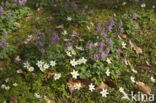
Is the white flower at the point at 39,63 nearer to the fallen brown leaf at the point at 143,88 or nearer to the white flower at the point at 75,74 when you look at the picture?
the white flower at the point at 75,74

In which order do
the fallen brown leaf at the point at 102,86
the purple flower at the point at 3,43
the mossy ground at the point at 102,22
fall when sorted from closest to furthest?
the mossy ground at the point at 102,22
the fallen brown leaf at the point at 102,86
the purple flower at the point at 3,43

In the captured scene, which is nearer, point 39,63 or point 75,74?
point 75,74

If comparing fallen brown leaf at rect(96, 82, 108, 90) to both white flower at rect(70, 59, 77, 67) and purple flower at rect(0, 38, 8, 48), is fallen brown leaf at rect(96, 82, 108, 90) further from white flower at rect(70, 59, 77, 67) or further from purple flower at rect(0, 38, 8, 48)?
purple flower at rect(0, 38, 8, 48)

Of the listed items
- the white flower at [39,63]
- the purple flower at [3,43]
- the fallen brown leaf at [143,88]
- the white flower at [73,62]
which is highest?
Answer: the purple flower at [3,43]

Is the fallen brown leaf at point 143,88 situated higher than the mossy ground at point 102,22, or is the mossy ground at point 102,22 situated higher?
the mossy ground at point 102,22

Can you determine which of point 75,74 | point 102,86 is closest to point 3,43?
point 75,74

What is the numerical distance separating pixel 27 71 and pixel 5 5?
1.92 metres

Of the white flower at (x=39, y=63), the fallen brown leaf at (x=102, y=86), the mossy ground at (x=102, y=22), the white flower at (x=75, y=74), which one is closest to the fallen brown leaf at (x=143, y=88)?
the mossy ground at (x=102, y=22)

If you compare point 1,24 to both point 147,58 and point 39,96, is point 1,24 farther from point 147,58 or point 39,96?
point 147,58

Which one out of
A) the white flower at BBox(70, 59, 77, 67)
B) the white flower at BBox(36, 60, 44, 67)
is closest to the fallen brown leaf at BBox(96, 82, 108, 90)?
the white flower at BBox(70, 59, 77, 67)

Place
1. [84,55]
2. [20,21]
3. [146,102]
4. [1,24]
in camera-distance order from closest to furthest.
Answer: [146,102], [84,55], [1,24], [20,21]

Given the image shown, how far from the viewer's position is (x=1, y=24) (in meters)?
3.88

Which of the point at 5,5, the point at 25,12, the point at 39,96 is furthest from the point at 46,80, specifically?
the point at 5,5

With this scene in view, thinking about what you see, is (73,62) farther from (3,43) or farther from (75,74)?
(3,43)
